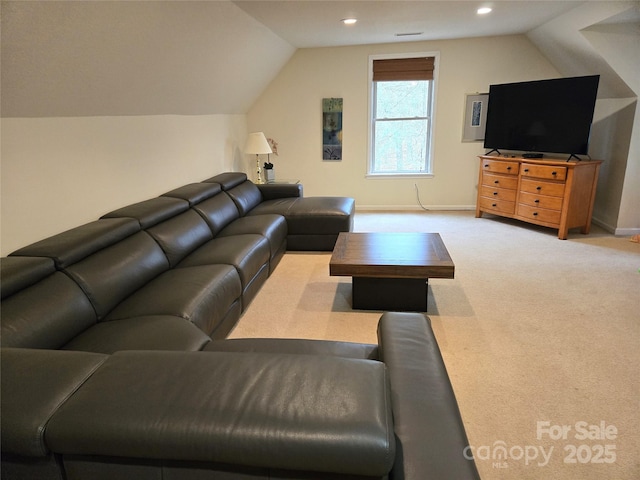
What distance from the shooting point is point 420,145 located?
18.5 ft

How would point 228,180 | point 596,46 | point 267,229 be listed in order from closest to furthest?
point 267,229 < point 596,46 < point 228,180

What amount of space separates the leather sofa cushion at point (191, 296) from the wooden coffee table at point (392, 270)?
0.73 metres

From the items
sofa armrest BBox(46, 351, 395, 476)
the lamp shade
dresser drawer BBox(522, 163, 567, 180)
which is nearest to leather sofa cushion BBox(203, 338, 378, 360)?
sofa armrest BBox(46, 351, 395, 476)

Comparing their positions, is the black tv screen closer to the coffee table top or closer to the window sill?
the window sill

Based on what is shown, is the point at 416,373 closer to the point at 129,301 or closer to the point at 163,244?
the point at 129,301

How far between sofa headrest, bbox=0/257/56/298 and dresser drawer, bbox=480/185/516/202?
Result: 4.61m

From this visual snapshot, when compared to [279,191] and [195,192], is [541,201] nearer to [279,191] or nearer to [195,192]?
[279,191]

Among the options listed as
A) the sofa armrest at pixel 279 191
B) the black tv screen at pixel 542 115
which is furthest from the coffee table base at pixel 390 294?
the black tv screen at pixel 542 115

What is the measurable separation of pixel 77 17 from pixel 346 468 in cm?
234

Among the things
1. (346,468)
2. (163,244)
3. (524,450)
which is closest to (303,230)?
(163,244)

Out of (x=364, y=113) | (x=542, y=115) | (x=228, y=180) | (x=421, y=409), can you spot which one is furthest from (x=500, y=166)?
(x=421, y=409)

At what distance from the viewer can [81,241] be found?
2113mm

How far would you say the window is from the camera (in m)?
5.28

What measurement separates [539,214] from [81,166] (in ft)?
14.5
